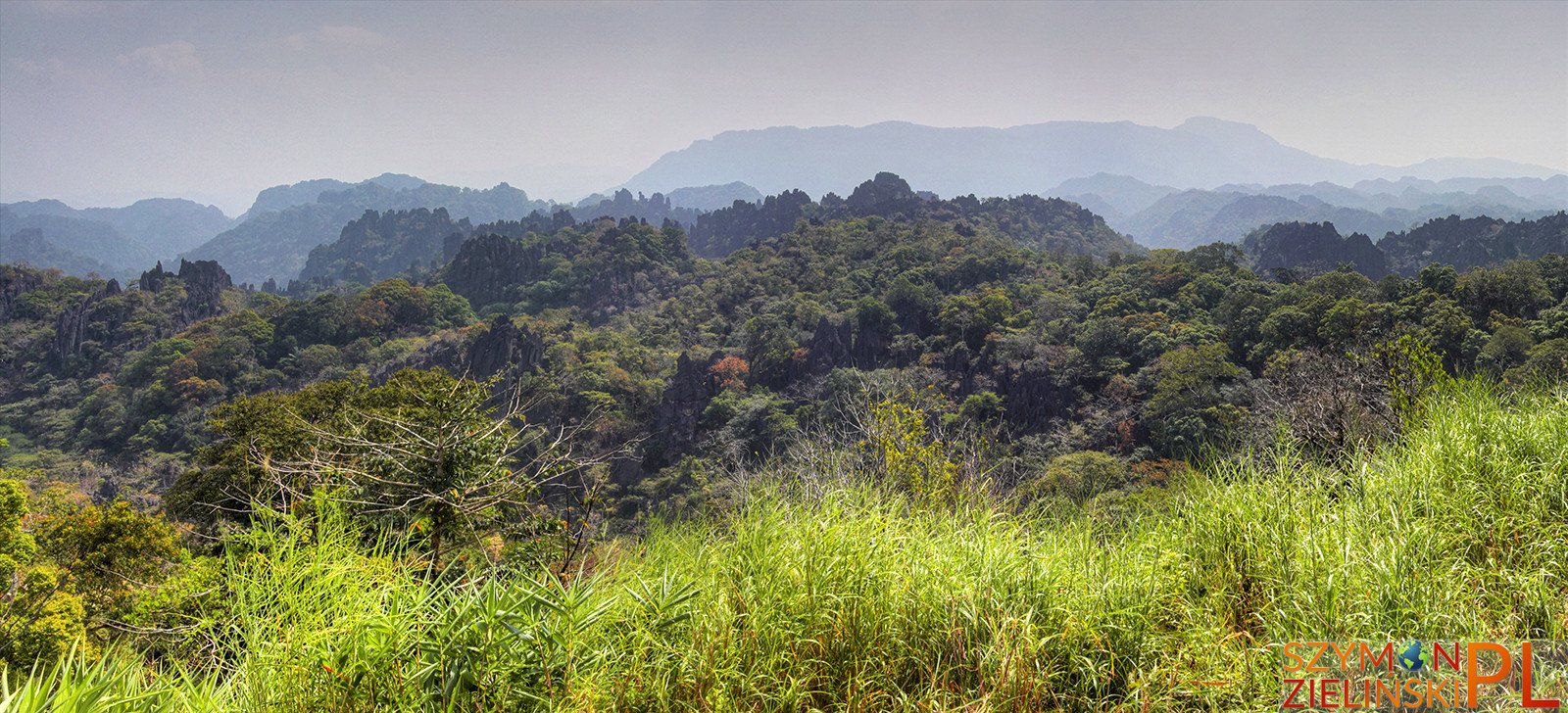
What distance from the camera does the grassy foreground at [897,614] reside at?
6.03 feet

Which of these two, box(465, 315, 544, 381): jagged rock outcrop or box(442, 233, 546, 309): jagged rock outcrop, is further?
box(442, 233, 546, 309): jagged rock outcrop

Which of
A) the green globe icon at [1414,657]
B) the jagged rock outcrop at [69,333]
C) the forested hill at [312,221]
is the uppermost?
the forested hill at [312,221]

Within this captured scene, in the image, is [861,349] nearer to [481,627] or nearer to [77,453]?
[481,627]

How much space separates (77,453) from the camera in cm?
3362

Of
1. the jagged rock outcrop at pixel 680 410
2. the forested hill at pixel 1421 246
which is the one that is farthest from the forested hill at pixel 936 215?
the jagged rock outcrop at pixel 680 410

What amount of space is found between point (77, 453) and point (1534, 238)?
8898 cm

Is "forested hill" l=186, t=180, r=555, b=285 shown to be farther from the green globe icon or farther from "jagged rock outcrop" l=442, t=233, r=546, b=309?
the green globe icon

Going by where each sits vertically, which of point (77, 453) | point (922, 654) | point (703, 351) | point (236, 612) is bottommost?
point (77, 453)

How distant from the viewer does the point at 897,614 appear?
2199 millimetres

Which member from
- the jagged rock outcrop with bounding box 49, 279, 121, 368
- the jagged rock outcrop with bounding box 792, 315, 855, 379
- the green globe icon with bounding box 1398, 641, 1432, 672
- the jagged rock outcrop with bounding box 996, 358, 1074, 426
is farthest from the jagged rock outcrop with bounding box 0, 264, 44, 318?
the green globe icon with bounding box 1398, 641, 1432, 672

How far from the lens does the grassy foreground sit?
72.3 inches

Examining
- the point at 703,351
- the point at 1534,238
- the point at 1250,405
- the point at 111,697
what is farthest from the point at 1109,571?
the point at 1534,238

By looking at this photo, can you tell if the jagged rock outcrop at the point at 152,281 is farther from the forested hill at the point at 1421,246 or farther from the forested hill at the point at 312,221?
the forested hill at the point at 312,221

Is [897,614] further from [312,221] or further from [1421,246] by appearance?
[312,221]
